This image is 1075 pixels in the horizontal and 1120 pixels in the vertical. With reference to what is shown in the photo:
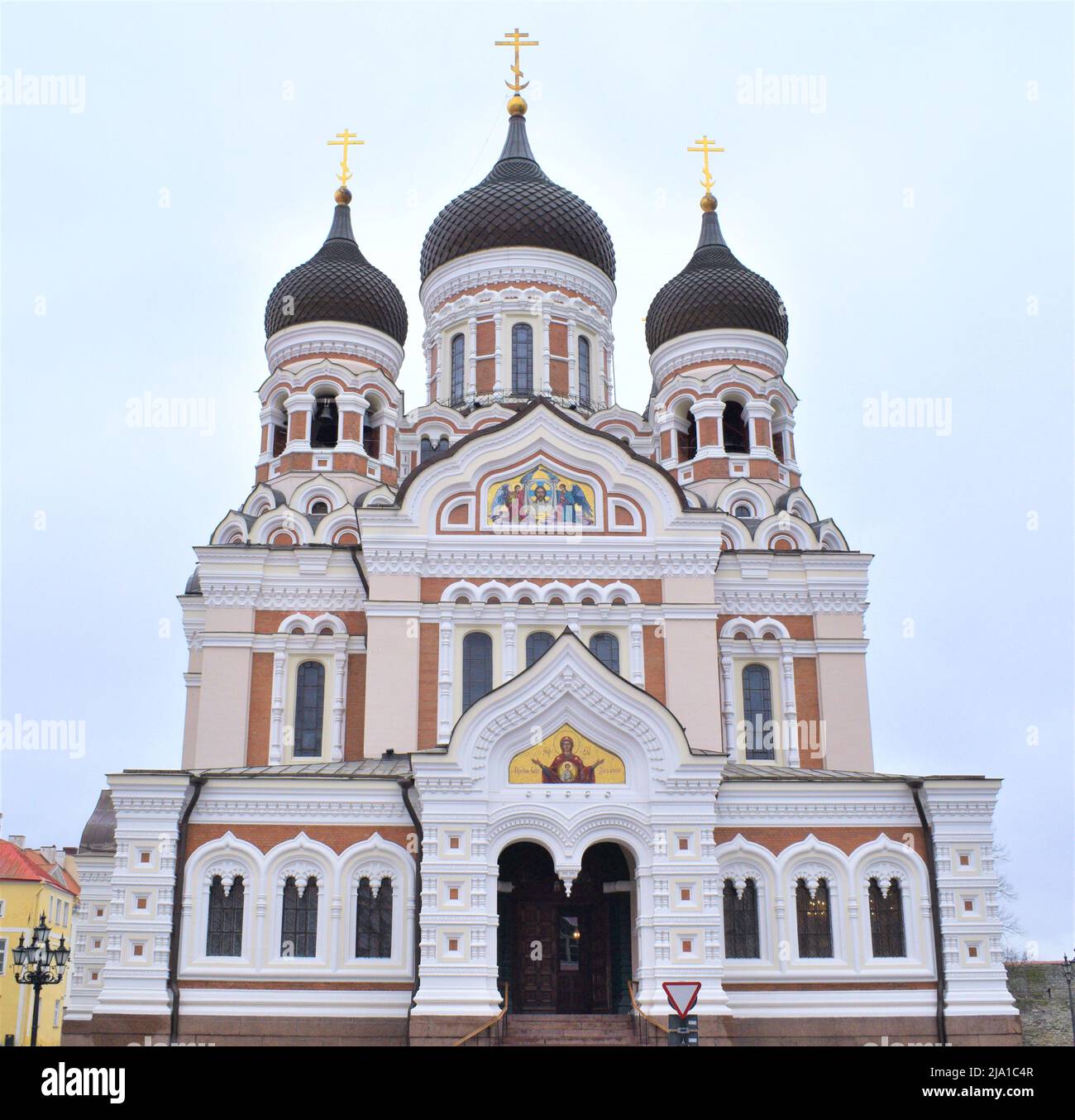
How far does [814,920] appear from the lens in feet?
58.7

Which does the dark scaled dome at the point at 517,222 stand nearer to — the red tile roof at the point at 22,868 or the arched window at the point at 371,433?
the arched window at the point at 371,433

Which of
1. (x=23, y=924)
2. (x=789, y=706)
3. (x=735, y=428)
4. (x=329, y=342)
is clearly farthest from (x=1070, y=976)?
(x=23, y=924)

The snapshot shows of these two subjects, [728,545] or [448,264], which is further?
[448,264]

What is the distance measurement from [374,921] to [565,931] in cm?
281

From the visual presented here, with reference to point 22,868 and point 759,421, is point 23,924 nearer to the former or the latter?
point 22,868

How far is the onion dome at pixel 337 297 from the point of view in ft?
87.3

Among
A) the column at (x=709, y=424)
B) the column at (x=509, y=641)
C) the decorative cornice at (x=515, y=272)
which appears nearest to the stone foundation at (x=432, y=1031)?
the column at (x=509, y=641)

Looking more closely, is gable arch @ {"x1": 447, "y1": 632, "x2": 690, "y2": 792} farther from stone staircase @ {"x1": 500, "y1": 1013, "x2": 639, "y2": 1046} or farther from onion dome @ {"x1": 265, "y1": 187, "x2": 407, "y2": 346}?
onion dome @ {"x1": 265, "y1": 187, "x2": 407, "y2": 346}

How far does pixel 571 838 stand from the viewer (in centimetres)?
1709

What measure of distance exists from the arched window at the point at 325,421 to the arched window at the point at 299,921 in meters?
10.8

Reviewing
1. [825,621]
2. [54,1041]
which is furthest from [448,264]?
[54,1041]

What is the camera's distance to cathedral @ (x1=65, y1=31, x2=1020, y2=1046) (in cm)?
1709
